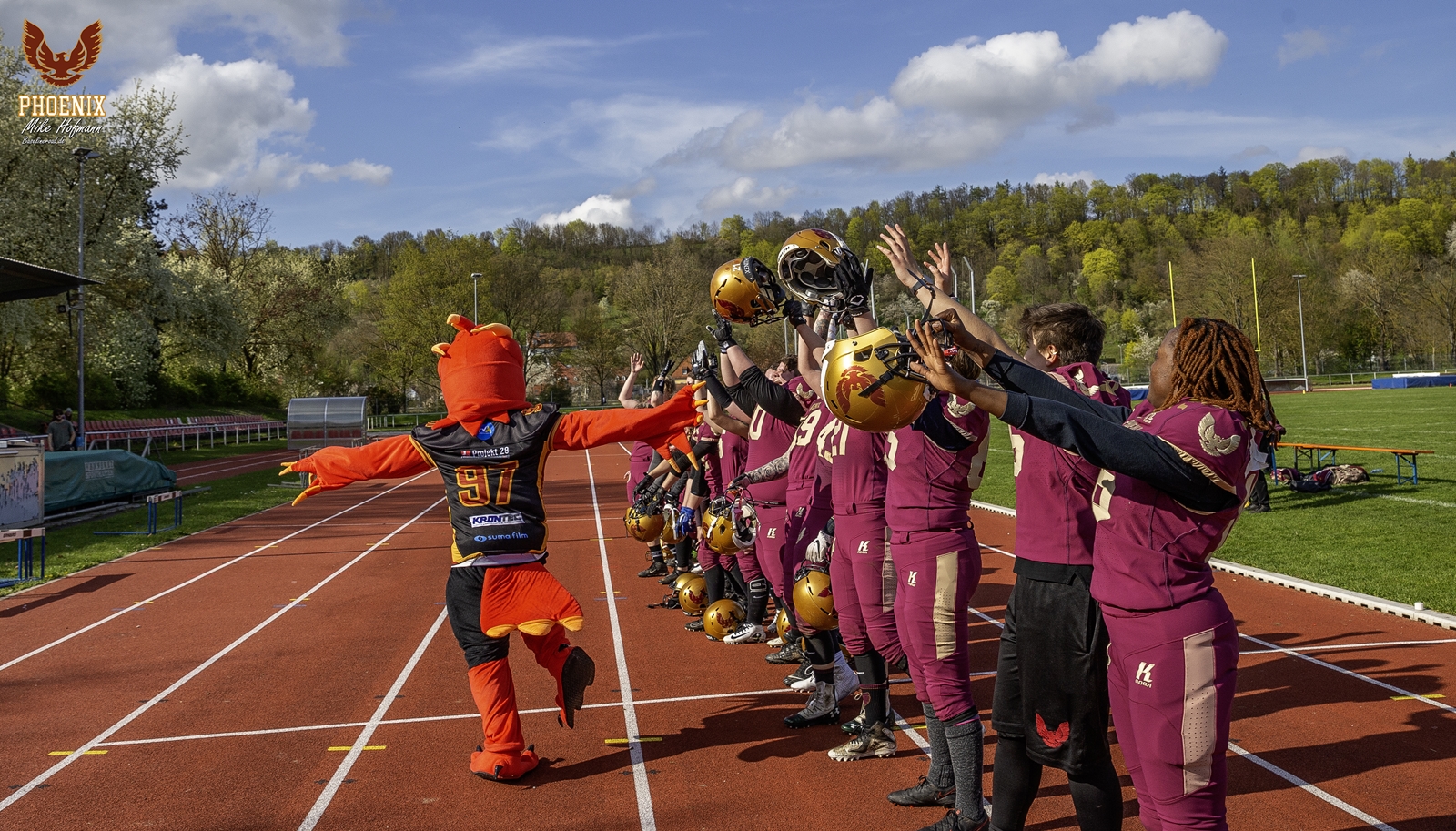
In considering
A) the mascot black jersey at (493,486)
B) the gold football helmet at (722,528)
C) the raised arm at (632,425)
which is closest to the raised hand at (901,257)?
the raised arm at (632,425)

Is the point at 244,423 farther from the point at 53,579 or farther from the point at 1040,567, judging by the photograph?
the point at 1040,567

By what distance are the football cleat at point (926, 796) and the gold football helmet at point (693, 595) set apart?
4.44 meters

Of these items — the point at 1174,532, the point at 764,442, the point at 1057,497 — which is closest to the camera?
the point at 1174,532

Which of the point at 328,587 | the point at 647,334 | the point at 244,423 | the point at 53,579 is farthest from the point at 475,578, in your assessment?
the point at 647,334

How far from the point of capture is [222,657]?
8.34 meters

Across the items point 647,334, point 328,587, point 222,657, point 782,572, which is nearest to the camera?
point 782,572

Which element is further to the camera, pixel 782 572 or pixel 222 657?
pixel 222 657

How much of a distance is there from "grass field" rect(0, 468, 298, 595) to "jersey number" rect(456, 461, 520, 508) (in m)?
9.63

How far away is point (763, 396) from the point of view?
5.42 meters

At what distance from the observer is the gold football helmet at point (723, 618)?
804cm

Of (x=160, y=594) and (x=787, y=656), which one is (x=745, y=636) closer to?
(x=787, y=656)

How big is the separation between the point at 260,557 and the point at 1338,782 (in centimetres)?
1357

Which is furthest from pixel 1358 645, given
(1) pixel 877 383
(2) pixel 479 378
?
(2) pixel 479 378

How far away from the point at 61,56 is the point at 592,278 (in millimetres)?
53830
